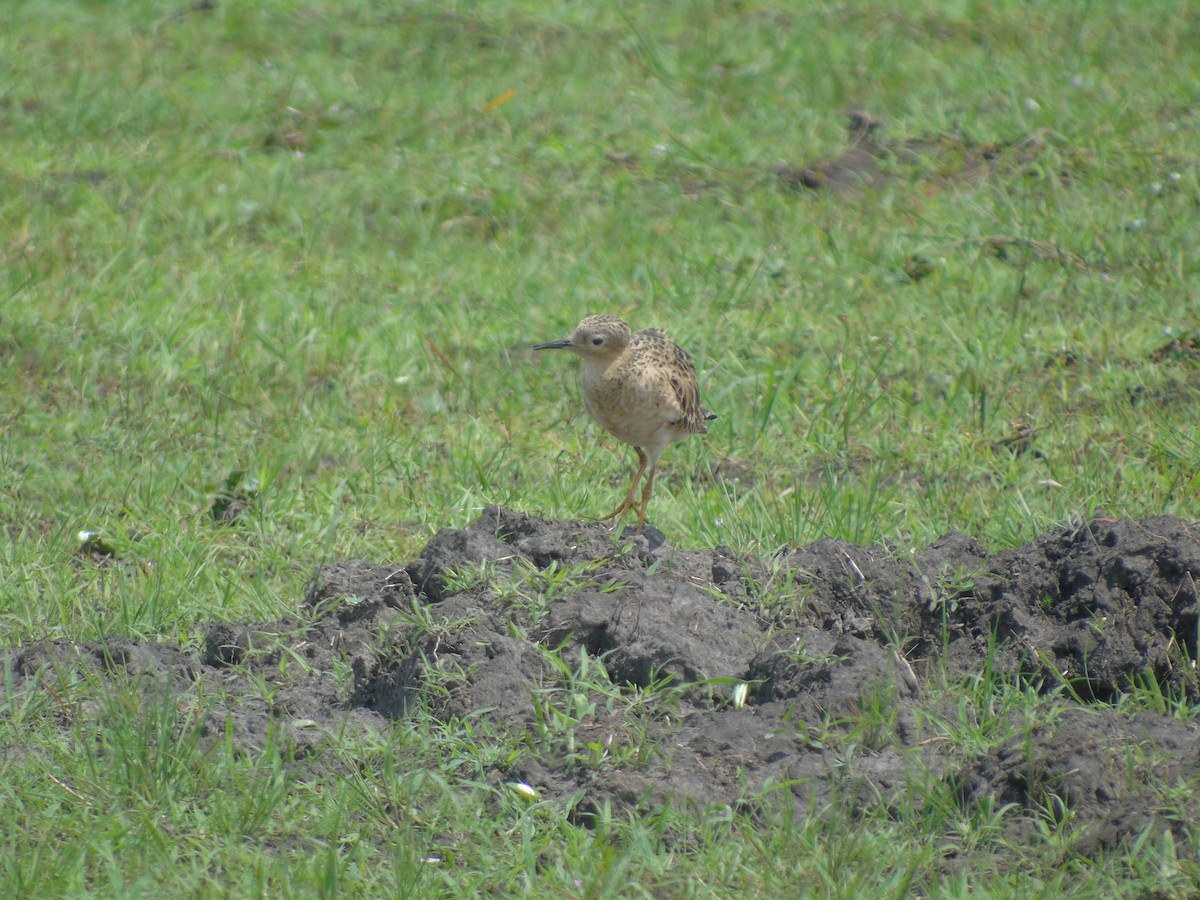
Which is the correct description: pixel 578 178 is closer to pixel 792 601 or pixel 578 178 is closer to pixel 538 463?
pixel 538 463

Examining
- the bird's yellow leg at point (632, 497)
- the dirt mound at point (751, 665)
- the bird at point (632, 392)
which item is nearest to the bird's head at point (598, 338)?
the bird at point (632, 392)

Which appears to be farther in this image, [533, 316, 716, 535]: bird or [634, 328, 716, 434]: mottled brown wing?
[634, 328, 716, 434]: mottled brown wing

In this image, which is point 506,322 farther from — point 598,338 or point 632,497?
point 632,497

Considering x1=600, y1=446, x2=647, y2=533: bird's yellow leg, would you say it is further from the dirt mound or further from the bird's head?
the dirt mound

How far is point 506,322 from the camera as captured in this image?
293 inches

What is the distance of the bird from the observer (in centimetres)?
538

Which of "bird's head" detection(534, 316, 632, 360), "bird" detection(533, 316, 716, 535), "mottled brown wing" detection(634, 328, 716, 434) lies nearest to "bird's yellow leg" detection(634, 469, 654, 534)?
"bird" detection(533, 316, 716, 535)

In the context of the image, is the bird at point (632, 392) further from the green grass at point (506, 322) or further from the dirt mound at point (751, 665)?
the dirt mound at point (751, 665)

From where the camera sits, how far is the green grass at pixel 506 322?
153 inches

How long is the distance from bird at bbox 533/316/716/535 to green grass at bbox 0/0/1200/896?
335mm

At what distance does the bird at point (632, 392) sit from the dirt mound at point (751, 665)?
714 mm

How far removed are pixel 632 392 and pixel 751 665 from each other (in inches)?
52.0

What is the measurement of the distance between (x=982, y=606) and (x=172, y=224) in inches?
211

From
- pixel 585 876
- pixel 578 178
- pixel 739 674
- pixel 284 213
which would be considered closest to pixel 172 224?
pixel 284 213
